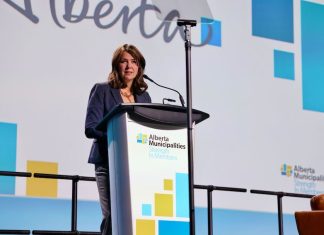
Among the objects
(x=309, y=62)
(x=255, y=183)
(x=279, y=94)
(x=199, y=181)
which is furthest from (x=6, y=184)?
(x=309, y=62)

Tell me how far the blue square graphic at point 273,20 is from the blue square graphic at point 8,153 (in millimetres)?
2182

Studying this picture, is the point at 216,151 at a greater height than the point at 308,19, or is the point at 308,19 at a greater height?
the point at 308,19

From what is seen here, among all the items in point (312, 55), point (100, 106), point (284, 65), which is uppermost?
point (312, 55)

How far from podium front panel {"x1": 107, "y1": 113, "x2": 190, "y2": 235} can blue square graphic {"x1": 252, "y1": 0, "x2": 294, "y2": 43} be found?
2.76 metres

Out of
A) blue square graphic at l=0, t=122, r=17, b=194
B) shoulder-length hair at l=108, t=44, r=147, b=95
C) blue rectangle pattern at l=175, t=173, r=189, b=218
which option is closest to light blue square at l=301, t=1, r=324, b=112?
blue square graphic at l=0, t=122, r=17, b=194

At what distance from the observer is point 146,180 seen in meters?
3.58

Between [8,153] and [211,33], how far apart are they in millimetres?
1811

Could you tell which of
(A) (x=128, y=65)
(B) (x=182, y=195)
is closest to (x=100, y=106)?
(A) (x=128, y=65)

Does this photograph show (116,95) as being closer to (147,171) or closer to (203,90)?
(147,171)

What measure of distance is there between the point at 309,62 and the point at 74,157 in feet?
7.42

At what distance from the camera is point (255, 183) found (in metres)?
5.95

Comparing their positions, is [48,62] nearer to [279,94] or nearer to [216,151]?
[216,151]

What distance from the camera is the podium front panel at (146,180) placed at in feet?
11.6

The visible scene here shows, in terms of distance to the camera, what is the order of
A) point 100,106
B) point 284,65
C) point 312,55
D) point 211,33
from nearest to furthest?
Answer: point 100,106 < point 211,33 < point 284,65 < point 312,55
